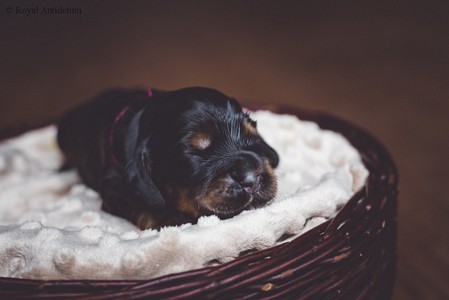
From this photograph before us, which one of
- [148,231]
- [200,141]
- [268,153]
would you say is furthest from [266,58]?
[148,231]

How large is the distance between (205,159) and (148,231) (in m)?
0.28

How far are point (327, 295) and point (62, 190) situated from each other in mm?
1326

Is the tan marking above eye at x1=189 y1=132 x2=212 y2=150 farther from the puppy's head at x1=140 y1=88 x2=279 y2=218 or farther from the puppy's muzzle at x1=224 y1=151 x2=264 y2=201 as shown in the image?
the puppy's muzzle at x1=224 y1=151 x2=264 y2=201

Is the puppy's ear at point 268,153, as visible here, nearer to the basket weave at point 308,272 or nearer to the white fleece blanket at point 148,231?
the white fleece blanket at point 148,231

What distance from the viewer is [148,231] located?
58.1 inches

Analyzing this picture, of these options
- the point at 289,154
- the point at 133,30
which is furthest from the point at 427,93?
the point at 133,30

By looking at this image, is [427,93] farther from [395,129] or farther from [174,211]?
[174,211]

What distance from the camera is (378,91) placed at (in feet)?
13.4

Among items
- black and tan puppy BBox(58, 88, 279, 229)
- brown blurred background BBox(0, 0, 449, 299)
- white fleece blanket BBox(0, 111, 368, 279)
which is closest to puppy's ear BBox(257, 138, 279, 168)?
black and tan puppy BBox(58, 88, 279, 229)

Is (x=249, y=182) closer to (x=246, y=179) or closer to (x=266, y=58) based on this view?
(x=246, y=179)

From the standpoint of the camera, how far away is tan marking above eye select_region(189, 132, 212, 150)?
61.4 inches

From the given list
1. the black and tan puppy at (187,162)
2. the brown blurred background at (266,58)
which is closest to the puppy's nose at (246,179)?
the black and tan puppy at (187,162)

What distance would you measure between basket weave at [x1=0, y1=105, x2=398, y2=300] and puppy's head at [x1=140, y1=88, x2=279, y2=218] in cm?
25

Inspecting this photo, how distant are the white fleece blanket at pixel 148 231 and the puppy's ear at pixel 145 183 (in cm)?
12
